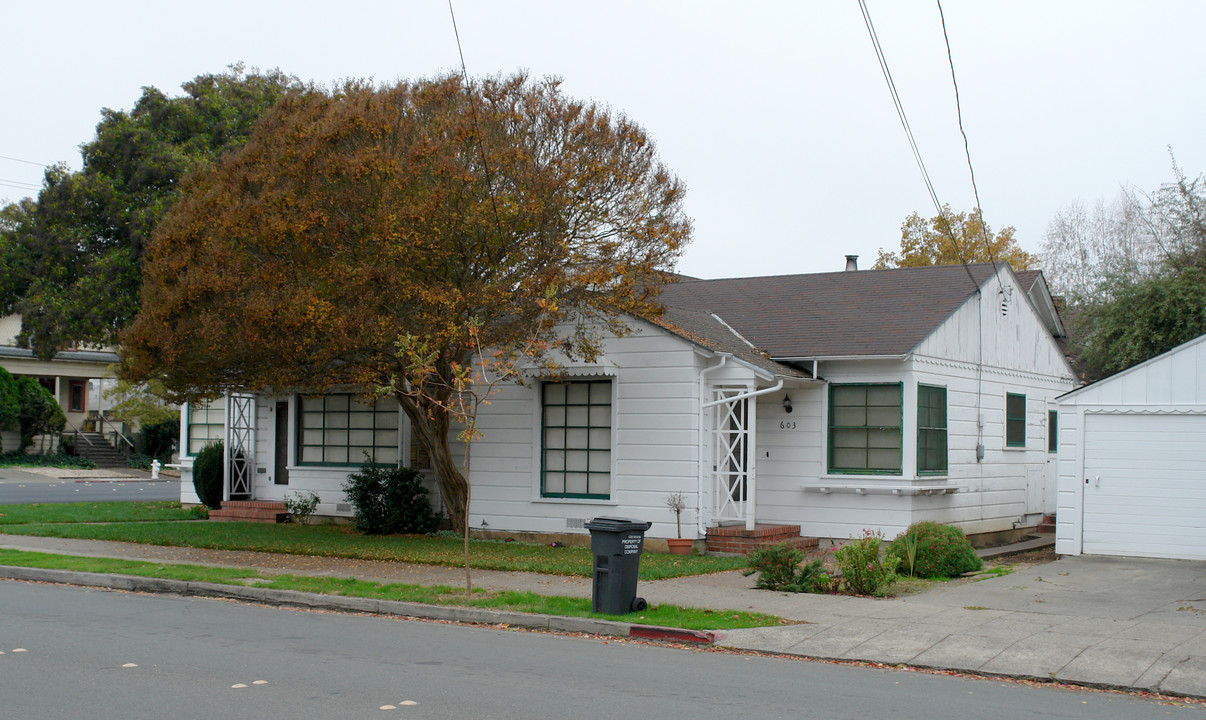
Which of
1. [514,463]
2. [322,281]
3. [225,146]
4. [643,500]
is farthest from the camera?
[225,146]

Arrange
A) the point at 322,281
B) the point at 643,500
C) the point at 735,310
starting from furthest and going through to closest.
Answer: the point at 735,310, the point at 643,500, the point at 322,281

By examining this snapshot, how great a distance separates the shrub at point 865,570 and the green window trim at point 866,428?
4933mm

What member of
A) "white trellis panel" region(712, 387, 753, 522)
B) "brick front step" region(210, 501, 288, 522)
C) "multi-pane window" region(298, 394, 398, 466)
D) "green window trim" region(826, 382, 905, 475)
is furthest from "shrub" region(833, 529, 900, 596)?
"brick front step" region(210, 501, 288, 522)

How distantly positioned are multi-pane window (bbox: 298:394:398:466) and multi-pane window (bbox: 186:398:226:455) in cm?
480

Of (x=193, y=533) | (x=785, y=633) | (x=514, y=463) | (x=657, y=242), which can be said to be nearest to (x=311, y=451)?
(x=193, y=533)

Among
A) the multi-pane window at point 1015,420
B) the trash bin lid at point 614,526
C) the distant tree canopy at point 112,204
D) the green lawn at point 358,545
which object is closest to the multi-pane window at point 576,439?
the green lawn at point 358,545

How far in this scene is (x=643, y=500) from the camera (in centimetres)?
1802

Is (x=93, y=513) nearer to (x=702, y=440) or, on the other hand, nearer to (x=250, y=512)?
(x=250, y=512)

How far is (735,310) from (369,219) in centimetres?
885

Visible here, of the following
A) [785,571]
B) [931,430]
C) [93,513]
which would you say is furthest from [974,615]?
[93,513]

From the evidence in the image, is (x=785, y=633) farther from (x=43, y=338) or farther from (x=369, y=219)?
(x=43, y=338)

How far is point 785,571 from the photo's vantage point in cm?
1359

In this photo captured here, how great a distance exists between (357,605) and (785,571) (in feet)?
16.7

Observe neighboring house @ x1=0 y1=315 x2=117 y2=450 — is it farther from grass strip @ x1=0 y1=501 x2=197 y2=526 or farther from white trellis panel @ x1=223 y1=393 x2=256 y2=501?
white trellis panel @ x1=223 y1=393 x2=256 y2=501
